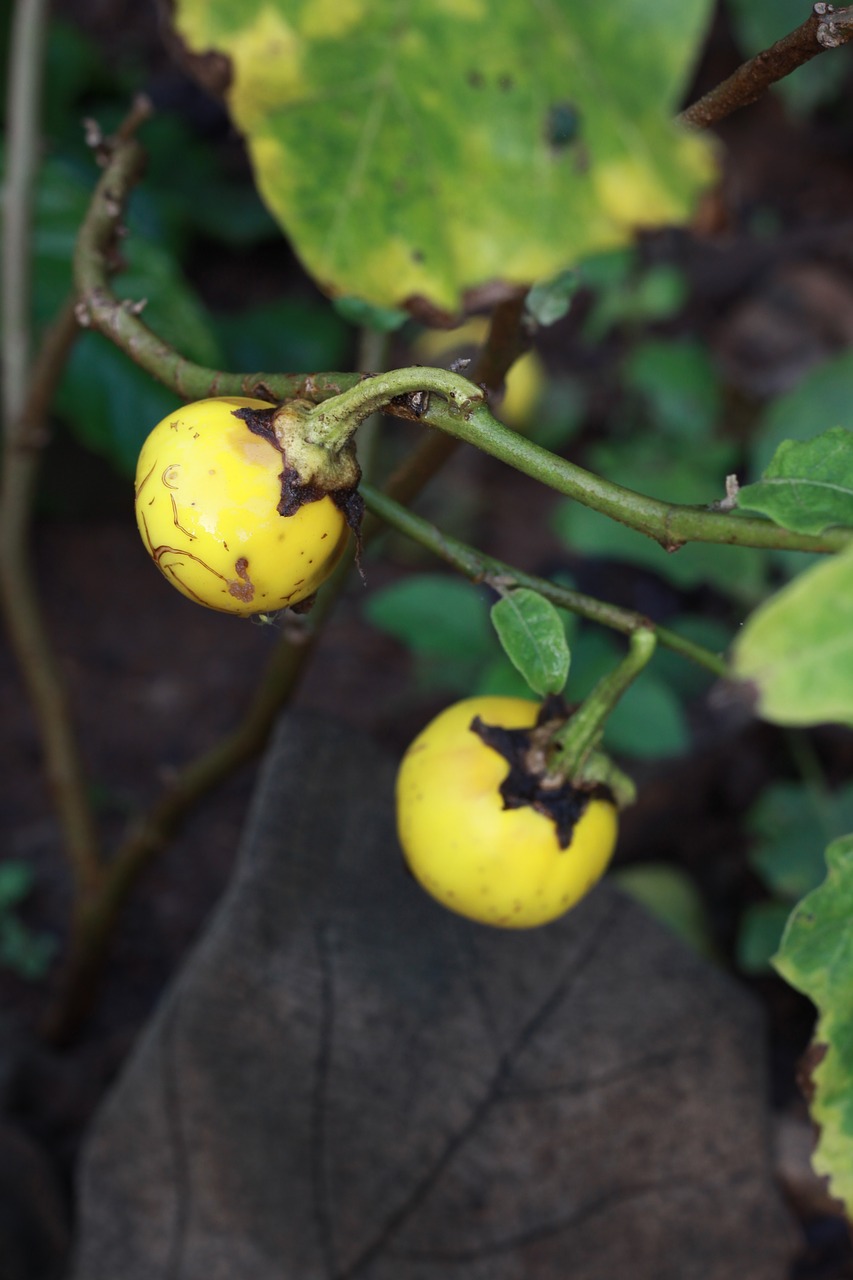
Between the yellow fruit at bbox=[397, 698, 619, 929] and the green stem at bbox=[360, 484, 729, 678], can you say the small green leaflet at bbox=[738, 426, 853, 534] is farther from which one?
the yellow fruit at bbox=[397, 698, 619, 929]

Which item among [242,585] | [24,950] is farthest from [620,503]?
[24,950]

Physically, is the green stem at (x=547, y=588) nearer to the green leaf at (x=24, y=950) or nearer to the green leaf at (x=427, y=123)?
the green leaf at (x=427, y=123)

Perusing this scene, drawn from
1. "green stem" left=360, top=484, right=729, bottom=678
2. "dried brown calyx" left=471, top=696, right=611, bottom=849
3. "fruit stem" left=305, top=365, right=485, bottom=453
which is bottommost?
"dried brown calyx" left=471, top=696, right=611, bottom=849

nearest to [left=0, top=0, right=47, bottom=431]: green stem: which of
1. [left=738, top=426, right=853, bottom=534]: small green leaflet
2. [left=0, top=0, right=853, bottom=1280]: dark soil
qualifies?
[left=0, top=0, right=853, bottom=1280]: dark soil

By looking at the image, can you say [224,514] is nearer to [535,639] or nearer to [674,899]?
[535,639]

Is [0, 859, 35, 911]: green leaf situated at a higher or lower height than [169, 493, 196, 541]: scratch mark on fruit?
lower

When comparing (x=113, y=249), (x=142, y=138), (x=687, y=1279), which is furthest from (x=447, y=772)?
(x=142, y=138)
